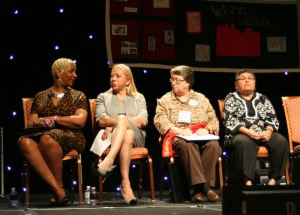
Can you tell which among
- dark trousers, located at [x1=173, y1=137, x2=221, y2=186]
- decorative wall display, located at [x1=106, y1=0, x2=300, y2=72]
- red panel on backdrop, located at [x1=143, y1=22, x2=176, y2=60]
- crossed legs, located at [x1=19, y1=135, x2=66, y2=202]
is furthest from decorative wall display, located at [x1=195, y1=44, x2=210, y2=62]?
crossed legs, located at [x1=19, y1=135, x2=66, y2=202]

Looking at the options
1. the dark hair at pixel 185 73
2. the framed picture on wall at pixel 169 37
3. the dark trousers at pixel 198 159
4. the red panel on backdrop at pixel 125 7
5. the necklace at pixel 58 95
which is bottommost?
the dark trousers at pixel 198 159

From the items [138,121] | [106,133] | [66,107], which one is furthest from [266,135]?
[66,107]

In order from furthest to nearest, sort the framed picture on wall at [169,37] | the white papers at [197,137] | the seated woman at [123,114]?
the framed picture on wall at [169,37] < the white papers at [197,137] < the seated woman at [123,114]

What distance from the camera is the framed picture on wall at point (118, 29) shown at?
19.9 feet

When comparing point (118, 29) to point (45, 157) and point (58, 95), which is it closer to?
point (58, 95)

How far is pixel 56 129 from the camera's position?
4984 millimetres

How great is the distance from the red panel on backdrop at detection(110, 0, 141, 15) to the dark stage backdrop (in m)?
0.17

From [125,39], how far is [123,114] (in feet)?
3.47

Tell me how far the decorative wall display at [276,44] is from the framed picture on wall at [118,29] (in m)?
1.49

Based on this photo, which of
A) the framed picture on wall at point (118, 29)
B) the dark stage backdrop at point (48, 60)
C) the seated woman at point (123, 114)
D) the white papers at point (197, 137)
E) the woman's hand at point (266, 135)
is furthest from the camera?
the framed picture on wall at point (118, 29)

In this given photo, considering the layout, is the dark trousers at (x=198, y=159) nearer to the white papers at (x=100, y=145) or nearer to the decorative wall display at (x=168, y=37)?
the white papers at (x=100, y=145)

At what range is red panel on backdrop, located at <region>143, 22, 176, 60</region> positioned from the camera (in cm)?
613

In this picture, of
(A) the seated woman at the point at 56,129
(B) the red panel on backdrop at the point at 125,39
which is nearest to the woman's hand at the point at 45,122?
(A) the seated woman at the point at 56,129

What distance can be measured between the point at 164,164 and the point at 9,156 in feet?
4.92
